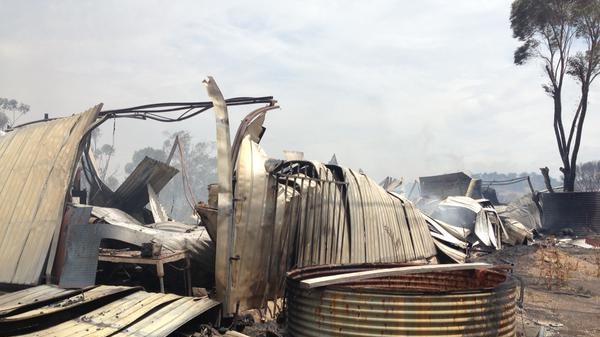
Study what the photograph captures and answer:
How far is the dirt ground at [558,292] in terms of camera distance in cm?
735

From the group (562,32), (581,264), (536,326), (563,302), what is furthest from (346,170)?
(562,32)

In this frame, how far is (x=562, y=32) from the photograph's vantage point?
23828 mm

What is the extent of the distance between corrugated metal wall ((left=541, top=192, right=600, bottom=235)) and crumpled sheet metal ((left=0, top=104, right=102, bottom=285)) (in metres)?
20.4

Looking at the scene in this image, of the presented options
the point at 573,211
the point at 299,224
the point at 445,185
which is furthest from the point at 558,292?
the point at 445,185

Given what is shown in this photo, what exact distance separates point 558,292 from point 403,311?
8339 millimetres

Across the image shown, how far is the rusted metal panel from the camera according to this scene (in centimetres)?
367

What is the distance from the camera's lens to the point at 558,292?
10.2 metres

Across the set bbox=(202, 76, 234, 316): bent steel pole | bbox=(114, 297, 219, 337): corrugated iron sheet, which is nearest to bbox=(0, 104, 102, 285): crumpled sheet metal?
bbox=(202, 76, 234, 316): bent steel pole

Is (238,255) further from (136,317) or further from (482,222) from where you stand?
(482,222)

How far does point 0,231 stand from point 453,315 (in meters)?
6.95

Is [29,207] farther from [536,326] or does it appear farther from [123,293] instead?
[536,326]

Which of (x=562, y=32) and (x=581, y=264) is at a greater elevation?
(x=562, y=32)

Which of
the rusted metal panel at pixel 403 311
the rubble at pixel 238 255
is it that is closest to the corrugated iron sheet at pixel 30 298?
the rubble at pixel 238 255

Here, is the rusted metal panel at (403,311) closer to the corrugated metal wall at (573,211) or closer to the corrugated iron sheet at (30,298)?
the corrugated iron sheet at (30,298)
